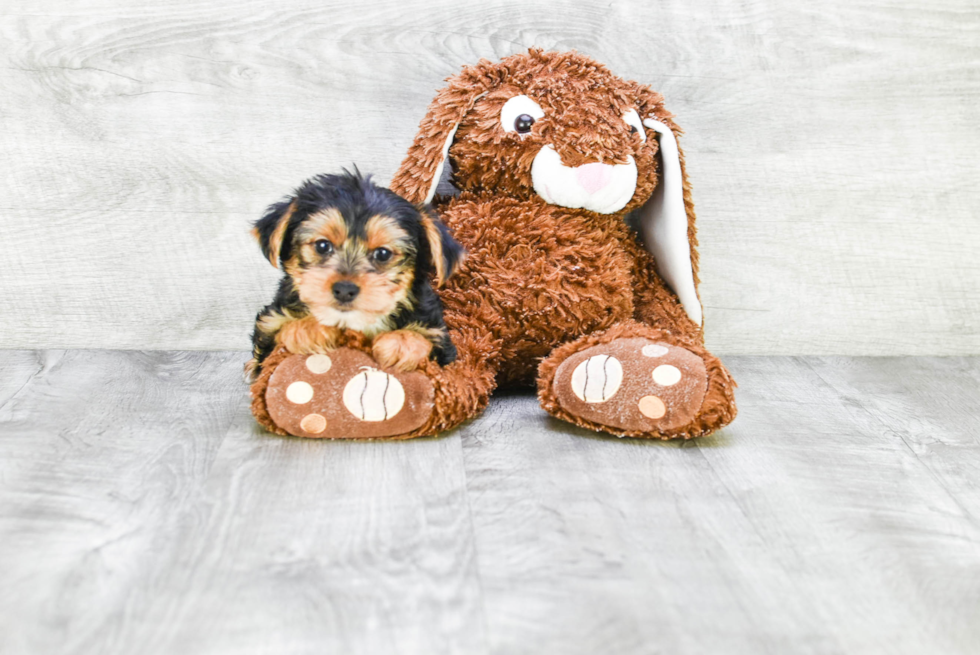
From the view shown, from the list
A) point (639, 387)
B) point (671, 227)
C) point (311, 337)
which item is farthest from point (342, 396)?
point (671, 227)

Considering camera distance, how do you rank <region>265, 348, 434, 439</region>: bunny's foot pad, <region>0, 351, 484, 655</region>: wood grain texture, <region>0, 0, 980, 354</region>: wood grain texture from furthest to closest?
<region>0, 0, 980, 354</region>: wood grain texture
<region>265, 348, 434, 439</region>: bunny's foot pad
<region>0, 351, 484, 655</region>: wood grain texture

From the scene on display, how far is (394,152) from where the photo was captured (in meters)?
1.87

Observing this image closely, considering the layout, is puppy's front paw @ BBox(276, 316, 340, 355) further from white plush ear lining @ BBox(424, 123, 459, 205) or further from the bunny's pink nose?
the bunny's pink nose

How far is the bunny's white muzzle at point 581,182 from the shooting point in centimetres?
151

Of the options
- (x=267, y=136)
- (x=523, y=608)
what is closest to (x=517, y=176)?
(x=267, y=136)

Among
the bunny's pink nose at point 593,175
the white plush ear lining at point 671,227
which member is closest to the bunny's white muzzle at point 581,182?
the bunny's pink nose at point 593,175

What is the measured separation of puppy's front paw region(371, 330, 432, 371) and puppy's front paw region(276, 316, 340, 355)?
0.07 metres

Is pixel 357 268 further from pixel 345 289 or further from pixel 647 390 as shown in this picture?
pixel 647 390

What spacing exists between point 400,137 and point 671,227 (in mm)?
619

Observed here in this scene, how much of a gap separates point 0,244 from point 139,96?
44cm

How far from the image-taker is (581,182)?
4.96 feet

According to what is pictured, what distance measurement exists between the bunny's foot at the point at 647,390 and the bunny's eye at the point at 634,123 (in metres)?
0.40

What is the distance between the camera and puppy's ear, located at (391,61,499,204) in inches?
61.2

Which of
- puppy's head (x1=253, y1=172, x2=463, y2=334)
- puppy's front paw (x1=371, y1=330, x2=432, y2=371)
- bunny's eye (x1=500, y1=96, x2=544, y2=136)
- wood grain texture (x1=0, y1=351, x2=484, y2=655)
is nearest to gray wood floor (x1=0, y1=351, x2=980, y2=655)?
wood grain texture (x1=0, y1=351, x2=484, y2=655)
